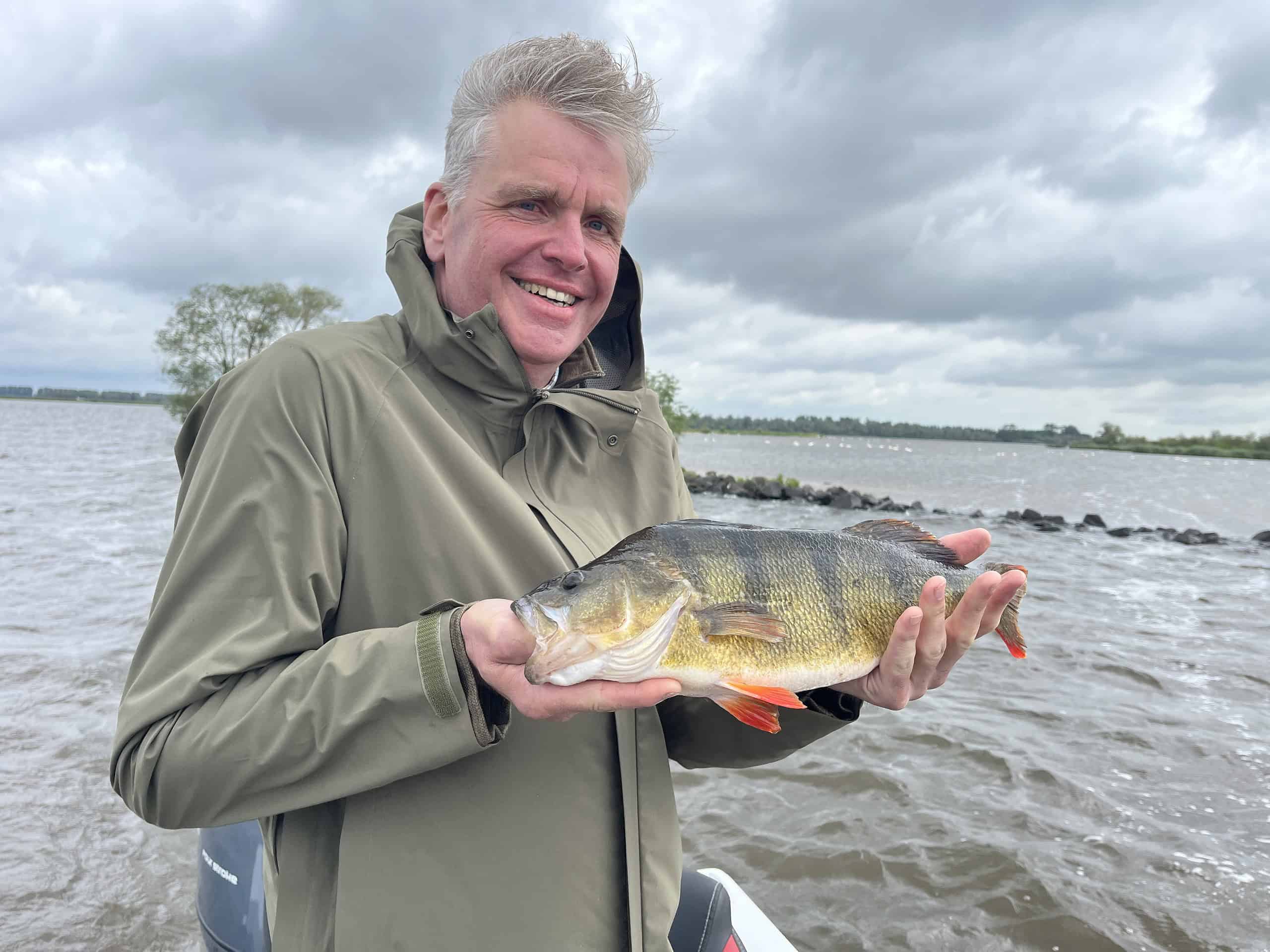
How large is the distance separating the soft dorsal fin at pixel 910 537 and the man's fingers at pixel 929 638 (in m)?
0.43

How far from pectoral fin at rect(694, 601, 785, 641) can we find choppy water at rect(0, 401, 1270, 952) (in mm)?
3782

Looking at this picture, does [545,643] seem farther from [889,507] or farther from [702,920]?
[889,507]

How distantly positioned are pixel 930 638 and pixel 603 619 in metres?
1.13

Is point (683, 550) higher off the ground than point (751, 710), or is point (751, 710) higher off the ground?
point (683, 550)

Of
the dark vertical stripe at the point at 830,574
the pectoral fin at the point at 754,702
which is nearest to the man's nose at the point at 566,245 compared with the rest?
the dark vertical stripe at the point at 830,574

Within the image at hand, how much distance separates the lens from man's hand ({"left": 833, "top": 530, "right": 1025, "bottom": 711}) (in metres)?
2.51

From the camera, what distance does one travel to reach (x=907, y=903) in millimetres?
5582

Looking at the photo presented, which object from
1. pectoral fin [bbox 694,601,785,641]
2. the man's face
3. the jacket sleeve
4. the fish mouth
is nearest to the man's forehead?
the man's face

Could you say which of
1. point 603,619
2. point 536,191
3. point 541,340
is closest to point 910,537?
point 603,619

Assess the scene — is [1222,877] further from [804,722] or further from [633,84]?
[633,84]

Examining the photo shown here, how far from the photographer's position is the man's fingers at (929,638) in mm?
2480

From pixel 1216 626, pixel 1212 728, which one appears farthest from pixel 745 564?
pixel 1216 626

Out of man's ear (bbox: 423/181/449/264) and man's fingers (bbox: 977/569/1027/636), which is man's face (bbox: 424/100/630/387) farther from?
man's fingers (bbox: 977/569/1027/636)

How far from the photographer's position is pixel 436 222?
103 inches
